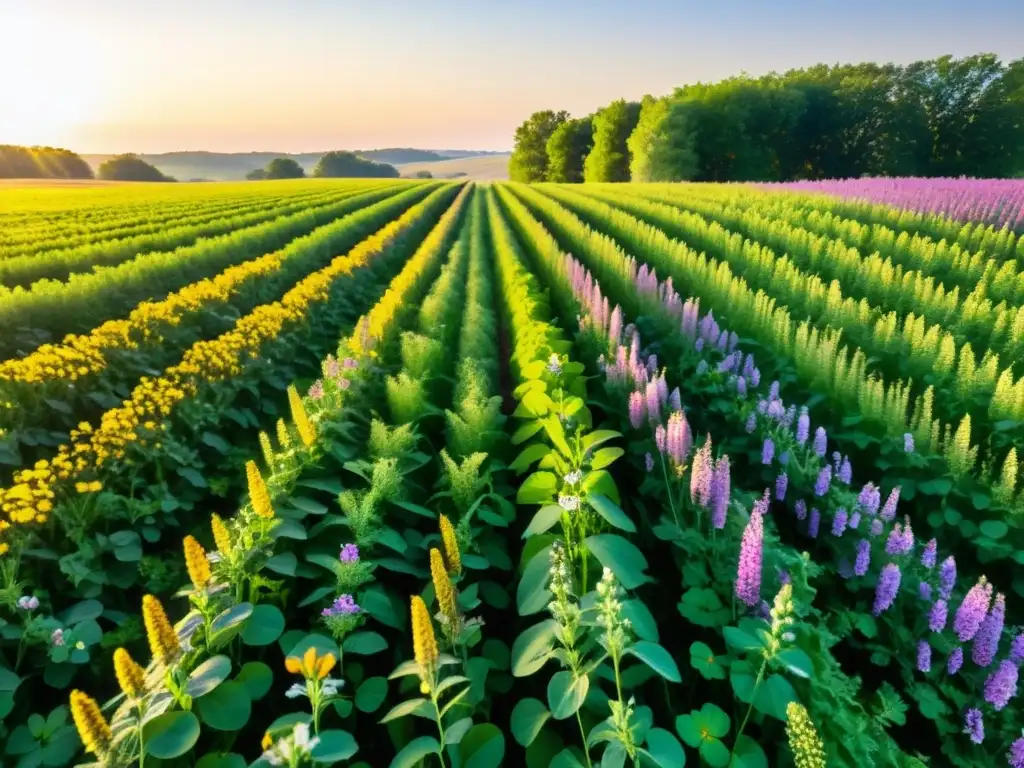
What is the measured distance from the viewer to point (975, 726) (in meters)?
2.52

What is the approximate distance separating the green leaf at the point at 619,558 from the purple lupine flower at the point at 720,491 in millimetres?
507

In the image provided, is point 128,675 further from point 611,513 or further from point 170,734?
point 611,513

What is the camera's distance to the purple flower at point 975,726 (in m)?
2.47

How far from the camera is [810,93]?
56812 millimetres

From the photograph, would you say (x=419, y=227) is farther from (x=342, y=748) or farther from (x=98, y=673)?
(x=342, y=748)

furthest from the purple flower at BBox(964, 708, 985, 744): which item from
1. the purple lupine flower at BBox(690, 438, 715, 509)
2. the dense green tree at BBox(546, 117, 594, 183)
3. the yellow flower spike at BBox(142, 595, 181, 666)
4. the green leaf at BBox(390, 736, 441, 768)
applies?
the dense green tree at BBox(546, 117, 594, 183)

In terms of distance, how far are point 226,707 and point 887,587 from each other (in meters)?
2.78

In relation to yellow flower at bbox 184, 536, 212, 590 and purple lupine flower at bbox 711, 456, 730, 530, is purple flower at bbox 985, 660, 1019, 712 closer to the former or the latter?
purple lupine flower at bbox 711, 456, 730, 530

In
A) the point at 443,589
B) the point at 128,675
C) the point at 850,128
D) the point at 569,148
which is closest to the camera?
the point at 128,675

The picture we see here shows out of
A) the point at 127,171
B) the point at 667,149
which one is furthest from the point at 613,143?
the point at 127,171

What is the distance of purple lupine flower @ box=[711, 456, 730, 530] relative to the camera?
8.89 feet

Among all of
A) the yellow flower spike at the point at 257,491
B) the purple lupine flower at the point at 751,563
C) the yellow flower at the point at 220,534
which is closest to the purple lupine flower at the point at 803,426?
the purple lupine flower at the point at 751,563

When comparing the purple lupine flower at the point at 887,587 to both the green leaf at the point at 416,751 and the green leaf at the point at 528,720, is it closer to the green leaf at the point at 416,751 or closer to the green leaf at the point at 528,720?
the green leaf at the point at 528,720

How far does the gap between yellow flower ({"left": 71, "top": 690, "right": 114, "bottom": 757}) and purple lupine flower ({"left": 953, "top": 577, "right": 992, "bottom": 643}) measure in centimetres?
315
